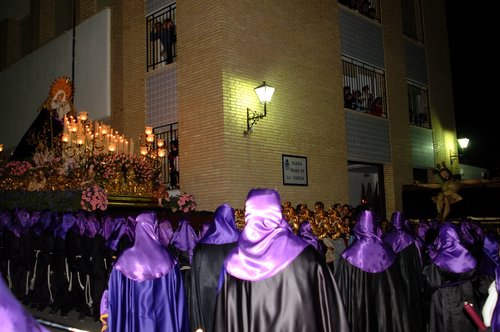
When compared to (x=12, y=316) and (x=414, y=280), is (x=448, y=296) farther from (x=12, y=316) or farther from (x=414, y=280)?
(x=12, y=316)

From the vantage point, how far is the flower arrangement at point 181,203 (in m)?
12.9

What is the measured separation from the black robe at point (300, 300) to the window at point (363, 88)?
14152mm

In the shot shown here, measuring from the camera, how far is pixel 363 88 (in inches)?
708

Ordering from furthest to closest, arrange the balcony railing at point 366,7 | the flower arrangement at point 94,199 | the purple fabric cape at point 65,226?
the balcony railing at point 366,7
the flower arrangement at point 94,199
the purple fabric cape at point 65,226

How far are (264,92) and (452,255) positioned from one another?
26.1 ft

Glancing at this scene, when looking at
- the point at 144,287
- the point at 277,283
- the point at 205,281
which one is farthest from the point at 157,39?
the point at 277,283

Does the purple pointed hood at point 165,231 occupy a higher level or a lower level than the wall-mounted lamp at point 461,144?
lower

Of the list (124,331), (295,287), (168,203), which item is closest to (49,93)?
(168,203)

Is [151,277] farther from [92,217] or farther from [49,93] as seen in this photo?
[49,93]

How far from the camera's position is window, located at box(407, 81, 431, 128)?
2062 cm

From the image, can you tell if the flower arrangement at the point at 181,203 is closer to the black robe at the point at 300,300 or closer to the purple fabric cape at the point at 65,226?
the purple fabric cape at the point at 65,226

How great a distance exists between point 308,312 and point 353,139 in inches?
552

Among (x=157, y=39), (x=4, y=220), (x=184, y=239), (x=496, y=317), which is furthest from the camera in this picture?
(x=157, y=39)

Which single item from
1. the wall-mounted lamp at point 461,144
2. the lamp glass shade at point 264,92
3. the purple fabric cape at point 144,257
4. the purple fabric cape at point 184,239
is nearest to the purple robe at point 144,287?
the purple fabric cape at point 144,257
